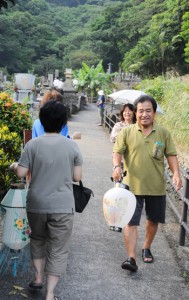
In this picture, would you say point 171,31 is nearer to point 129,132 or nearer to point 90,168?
point 90,168

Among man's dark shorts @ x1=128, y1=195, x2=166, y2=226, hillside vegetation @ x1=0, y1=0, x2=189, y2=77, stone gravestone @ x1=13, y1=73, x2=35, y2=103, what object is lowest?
man's dark shorts @ x1=128, y1=195, x2=166, y2=226

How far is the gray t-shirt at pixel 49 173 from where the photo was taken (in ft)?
11.2

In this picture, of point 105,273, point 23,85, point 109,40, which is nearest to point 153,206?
point 105,273

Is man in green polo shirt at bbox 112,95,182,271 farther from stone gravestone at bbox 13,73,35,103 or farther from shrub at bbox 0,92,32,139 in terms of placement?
stone gravestone at bbox 13,73,35,103

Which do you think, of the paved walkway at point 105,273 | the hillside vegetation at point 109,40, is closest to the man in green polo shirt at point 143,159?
the paved walkway at point 105,273

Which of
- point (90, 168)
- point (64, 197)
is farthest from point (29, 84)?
point (64, 197)

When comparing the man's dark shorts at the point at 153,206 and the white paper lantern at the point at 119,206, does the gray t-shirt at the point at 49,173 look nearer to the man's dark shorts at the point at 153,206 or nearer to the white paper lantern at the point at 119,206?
the white paper lantern at the point at 119,206

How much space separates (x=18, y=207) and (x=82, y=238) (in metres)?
1.88

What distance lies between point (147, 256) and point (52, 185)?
67.5 inches

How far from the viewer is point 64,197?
3432mm

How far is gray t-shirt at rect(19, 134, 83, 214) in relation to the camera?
11.2 feet

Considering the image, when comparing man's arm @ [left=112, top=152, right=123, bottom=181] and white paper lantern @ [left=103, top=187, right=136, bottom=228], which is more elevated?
man's arm @ [left=112, top=152, right=123, bottom=181]

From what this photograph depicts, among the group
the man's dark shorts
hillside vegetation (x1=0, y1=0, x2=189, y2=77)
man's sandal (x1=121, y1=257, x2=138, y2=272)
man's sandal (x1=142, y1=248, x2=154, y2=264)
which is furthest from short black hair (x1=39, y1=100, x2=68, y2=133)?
hillside vegetation (x1=0, y1=0, x2=189, y2=77)

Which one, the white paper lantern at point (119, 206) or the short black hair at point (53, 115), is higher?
the short black hair at point (53, 115)
